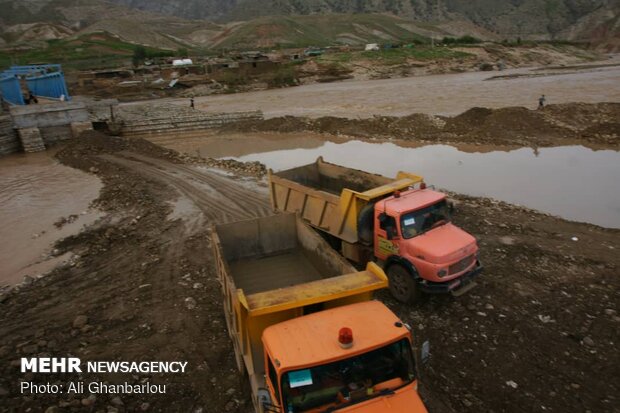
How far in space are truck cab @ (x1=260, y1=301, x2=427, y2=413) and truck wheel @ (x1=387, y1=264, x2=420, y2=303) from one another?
3134 mm

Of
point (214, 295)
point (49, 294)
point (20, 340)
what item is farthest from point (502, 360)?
point (49, 294)

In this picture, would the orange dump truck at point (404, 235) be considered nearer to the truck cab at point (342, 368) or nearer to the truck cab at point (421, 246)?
the truck cab at point (421, 246)

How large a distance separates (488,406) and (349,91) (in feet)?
133

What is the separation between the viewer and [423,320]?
693cm

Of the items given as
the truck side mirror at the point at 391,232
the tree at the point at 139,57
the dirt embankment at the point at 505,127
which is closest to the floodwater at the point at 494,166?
the dirt embankment at the point at 505,127

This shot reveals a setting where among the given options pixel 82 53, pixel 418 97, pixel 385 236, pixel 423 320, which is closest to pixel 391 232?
pixel 385 236

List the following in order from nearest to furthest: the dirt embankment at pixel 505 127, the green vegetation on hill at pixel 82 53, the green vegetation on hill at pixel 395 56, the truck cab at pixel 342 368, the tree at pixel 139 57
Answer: the truck cab at pixel 342 368, the dirt embankment at pixel 505 127, the green vegetation on hill at pixel 395 56, the green vegetation on hill at pixel 82 53, the tree at pixel 139 57

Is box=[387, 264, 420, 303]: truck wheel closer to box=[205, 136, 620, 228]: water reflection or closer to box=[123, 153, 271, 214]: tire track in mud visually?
box=[123, 153, 271, 214]: tire track in mud

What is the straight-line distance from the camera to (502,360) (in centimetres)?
603

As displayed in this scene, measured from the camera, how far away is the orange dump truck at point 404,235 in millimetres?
6793

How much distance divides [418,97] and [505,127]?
1630cm

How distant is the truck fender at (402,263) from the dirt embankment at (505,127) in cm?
1451

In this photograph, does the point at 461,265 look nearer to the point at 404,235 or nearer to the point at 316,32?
the point at 404,235

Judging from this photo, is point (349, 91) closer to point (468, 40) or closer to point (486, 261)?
point (486, 261)
